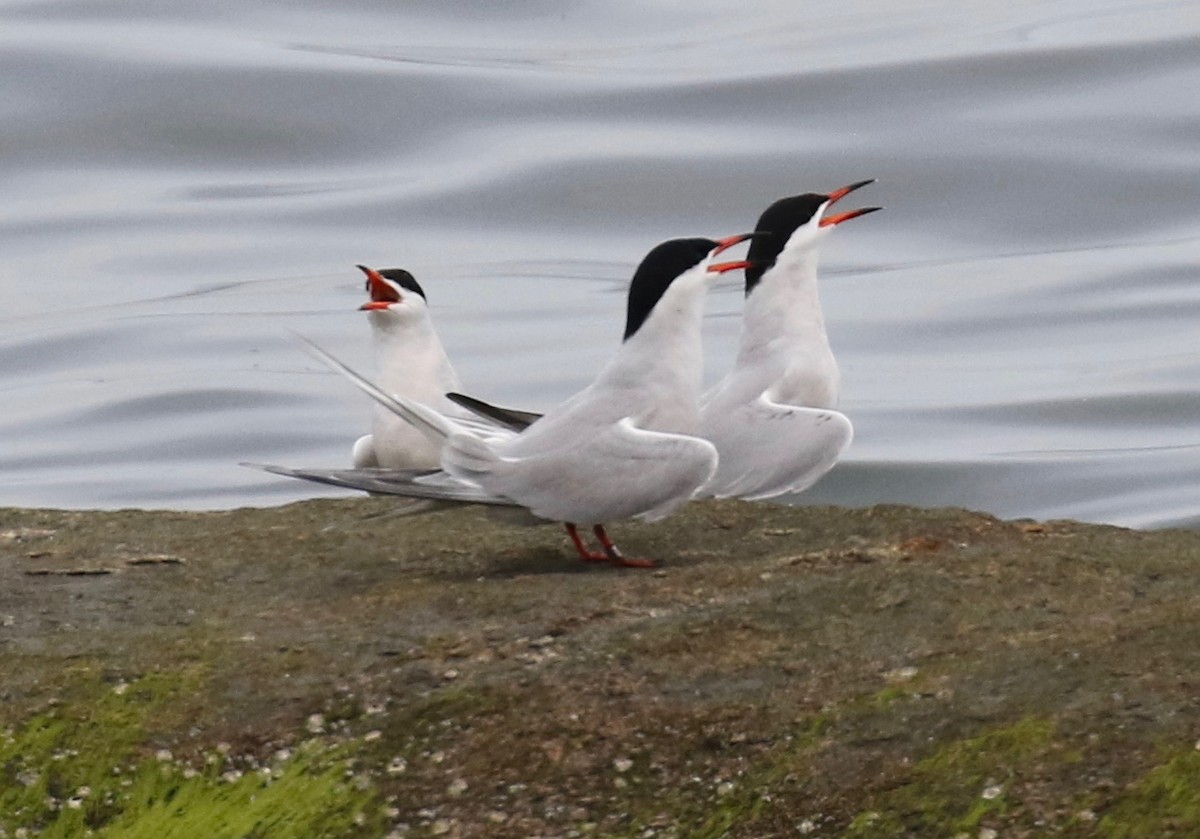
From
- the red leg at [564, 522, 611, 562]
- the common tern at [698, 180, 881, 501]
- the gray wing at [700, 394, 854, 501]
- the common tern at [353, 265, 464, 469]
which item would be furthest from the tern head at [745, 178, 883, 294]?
the red leg at [564, 522, 611, 562]

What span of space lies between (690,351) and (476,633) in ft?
4.28

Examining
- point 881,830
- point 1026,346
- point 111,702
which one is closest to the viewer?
point 881,830

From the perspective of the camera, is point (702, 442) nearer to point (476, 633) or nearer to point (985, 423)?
point (476, 633)

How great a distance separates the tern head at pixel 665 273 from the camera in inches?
242

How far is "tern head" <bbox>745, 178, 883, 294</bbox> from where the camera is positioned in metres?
7.20

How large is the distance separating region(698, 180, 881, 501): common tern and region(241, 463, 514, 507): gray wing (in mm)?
972

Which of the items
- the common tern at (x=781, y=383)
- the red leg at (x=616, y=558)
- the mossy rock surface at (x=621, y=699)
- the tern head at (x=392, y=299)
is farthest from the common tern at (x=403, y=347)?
the mossy rock surface at (x=621, y=699)

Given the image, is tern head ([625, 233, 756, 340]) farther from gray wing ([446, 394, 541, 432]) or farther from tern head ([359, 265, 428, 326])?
tern head ([359, 265, 428, 326])

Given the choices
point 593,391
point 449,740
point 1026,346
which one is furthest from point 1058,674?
point 1026,346

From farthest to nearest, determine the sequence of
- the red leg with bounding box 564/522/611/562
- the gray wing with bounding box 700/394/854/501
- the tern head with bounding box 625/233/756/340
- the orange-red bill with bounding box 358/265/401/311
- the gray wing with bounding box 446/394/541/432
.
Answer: the orange-red bill with bounding box 358/265/401/311 < the gray wing with bounding box 700/394/854/501 < the gray wing with bounding box 446/394/541/432 < the tern head with bounding box 625/233/756/340 < the red leg with bounding box 564/522/611/562

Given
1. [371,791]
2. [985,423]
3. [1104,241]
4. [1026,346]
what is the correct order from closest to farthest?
[371,791], [985,423], [1026,346], [1104,241]

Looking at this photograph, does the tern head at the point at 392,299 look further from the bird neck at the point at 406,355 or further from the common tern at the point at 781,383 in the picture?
the common tern at the point at 781,383

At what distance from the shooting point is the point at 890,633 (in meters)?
4.99

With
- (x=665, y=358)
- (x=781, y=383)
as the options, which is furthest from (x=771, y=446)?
(x=665, y=358)
